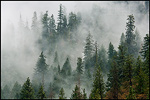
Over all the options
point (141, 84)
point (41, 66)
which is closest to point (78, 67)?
point (41, 66)

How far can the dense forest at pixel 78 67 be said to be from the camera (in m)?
39.2

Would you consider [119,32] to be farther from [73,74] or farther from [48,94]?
[48,94]

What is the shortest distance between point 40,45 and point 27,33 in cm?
1518

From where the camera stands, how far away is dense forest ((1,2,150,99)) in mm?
39203

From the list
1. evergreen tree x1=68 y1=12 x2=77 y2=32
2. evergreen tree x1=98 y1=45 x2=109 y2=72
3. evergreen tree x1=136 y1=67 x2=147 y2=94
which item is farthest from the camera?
evergreen tree x1=68 y1=12 x2=77 y2=32

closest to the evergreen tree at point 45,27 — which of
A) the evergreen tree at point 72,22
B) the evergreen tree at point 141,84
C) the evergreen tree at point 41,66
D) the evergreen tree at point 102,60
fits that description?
the evergreen tree at point 72,22

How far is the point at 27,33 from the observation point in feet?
338

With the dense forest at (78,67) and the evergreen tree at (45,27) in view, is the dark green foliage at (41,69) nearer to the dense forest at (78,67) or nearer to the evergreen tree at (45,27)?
the dense forest at (78,67)

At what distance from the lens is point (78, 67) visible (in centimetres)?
5716

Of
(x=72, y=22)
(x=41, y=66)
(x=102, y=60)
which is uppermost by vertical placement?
(x=72, y=22)

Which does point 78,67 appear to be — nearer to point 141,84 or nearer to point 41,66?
point 41,66

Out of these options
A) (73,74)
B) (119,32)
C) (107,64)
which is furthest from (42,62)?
(119,32)

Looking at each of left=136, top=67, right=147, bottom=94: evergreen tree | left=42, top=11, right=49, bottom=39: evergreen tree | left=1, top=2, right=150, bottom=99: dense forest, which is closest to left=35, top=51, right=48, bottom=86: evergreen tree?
left=1, top=2, right=150, bottom=99: dense forest

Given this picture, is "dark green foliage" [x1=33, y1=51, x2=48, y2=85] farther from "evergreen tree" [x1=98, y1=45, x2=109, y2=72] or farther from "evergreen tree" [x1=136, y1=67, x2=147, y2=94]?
"evergreen tree" [x1=136, y1=67, x2=147, y2=94]
